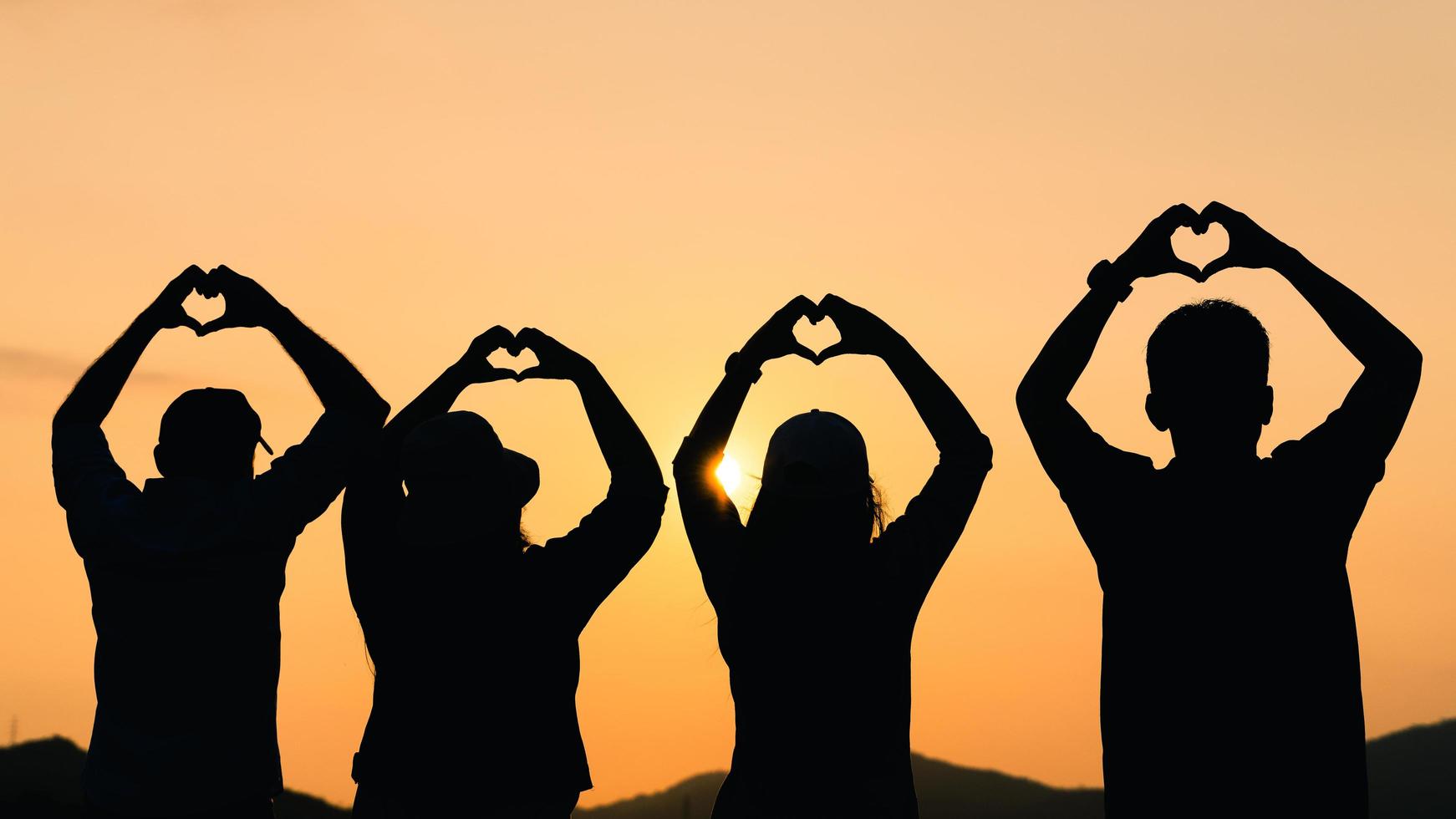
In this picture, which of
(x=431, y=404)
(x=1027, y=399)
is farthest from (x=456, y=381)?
(x=1027, y=399)

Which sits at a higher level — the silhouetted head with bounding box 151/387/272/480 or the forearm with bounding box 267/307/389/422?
the forearm with bounding box 267/307/389/422

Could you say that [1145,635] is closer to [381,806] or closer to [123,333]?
[381,806]

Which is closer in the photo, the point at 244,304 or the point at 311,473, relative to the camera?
the point at 311,473

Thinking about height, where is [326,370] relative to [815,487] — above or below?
above

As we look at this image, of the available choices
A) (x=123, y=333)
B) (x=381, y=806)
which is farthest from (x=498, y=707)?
(x=123, y=333)

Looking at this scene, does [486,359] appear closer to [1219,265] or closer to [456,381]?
[456,381]

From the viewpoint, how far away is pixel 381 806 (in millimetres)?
5828

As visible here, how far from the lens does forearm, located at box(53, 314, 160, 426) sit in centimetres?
598

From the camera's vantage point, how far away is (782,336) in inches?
232

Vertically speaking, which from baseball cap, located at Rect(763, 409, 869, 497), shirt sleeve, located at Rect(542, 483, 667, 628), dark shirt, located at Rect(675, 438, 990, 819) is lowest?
dark shirt, located at Rect(675, 438, 990, 819)

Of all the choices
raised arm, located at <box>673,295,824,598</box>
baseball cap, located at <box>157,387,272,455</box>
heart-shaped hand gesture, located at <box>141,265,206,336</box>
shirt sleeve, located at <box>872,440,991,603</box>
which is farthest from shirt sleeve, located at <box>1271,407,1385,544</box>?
heart-shaped hand gesture, located at <box>141,265,206,336</box>

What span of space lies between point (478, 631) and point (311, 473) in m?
0.87

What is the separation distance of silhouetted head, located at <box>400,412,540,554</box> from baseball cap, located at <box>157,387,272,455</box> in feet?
2.13

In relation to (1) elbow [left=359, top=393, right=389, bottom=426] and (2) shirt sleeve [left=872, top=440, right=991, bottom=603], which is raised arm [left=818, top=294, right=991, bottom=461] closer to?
(2) shirt sleeve [left=872, top=440, right=991, bottom=603]
